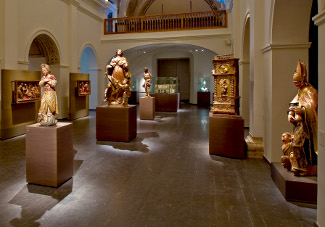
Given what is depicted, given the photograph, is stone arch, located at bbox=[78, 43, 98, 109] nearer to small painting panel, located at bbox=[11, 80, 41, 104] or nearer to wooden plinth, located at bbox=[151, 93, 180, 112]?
wooden plinth, located at bbox=[151, 93, 180, 112]

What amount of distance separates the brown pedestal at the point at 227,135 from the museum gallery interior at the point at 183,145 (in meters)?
0.02

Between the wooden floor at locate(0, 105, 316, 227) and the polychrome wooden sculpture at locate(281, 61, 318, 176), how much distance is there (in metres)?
0.53

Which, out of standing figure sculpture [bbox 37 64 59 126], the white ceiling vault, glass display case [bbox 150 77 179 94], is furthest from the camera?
the white ceiling vault

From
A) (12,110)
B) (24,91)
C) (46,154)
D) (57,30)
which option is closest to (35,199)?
(46,154)

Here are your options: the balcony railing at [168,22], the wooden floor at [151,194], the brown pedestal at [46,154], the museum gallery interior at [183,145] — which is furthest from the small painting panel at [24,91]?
the balcony railing at [168,22]

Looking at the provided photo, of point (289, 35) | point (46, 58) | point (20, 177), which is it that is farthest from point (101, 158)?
point (46, 58)

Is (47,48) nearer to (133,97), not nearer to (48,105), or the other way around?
(48,105)

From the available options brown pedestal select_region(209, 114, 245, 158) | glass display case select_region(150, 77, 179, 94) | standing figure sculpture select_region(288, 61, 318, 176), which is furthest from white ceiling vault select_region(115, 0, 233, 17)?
standing figure sculpture select_region(288, 61, 318, 176)

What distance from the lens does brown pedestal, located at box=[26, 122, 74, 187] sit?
12.1 feet

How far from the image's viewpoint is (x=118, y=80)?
273 inches

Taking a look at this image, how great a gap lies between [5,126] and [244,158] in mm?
6784

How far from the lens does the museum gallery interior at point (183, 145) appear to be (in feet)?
9.88

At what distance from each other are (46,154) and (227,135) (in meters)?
3.52

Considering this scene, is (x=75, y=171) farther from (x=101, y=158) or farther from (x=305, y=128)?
(x=305, y=128)
